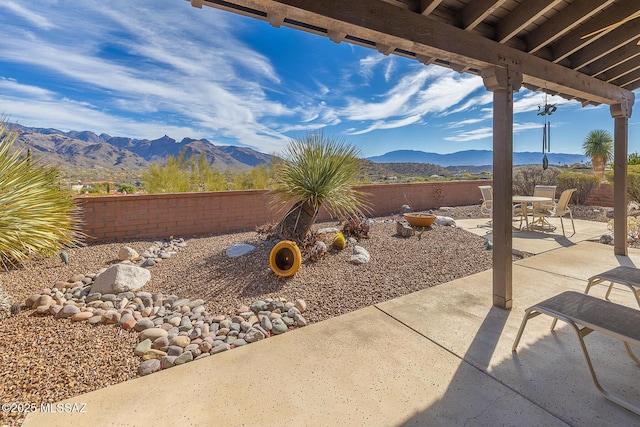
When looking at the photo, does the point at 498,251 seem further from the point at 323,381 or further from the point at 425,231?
the point at 425,231

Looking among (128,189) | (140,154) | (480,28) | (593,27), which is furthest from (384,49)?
(140,154)

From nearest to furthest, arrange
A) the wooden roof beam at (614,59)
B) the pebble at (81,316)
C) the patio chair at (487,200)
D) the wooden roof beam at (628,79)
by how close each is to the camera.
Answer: the pebble at (81,316) < the wooden roof beam at (614,59) < the wooden roof beam at (628,79) < the patio chair at (487,200)

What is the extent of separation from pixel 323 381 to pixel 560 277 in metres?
3.43

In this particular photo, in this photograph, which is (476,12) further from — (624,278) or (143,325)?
(143,325)

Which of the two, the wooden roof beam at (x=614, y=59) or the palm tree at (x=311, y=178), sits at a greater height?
the wooden roof beam at (x=614, y=59)

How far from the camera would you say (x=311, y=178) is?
13.3 ft

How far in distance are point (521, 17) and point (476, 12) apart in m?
0.45

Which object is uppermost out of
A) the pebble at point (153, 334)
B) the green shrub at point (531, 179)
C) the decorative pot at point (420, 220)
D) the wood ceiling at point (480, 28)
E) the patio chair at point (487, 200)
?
the wood ceiling at point (480, 28)

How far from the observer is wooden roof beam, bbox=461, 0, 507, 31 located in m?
2.19

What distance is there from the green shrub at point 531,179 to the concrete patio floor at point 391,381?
10022mm

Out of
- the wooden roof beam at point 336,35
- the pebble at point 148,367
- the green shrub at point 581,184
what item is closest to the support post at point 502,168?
the wooden roof beam at point 336,35

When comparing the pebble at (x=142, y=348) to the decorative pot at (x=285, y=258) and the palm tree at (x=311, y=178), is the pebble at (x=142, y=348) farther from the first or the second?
the palm tree at (x=311, y=178)

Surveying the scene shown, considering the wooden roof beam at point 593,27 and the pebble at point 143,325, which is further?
the wooden roof beam at point 593,27

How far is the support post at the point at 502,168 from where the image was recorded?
103 inches
